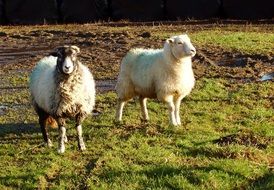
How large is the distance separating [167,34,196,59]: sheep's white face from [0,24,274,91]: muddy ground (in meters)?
3.88

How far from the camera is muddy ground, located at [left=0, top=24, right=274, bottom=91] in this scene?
15.3 metres

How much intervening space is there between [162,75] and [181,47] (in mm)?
588

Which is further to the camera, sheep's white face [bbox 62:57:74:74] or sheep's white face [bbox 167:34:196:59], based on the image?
sheep's white face [bbox 167:34:196:59]

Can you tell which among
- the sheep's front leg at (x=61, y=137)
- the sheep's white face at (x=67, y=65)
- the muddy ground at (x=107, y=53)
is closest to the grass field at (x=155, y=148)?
the sheep's front leg at (x=61, y=137)

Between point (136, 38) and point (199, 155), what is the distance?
1181cm

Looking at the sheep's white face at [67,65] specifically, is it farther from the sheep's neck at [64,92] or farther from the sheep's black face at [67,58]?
the sheep's neck at [64,92]

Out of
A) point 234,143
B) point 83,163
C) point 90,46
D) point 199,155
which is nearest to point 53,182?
point 83,163

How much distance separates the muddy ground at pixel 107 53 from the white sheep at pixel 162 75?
308cm

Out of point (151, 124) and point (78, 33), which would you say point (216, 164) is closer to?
point (151, 124)

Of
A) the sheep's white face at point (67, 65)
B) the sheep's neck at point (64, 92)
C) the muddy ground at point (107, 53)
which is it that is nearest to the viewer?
the sheep's white face at point (67, 65)

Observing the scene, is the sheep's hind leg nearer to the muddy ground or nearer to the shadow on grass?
the shadow on grass

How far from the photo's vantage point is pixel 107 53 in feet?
58.8

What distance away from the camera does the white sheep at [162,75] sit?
1041cm

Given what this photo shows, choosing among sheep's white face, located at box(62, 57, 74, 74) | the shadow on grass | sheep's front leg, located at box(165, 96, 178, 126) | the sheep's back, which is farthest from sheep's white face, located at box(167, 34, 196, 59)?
the shadow on grass
